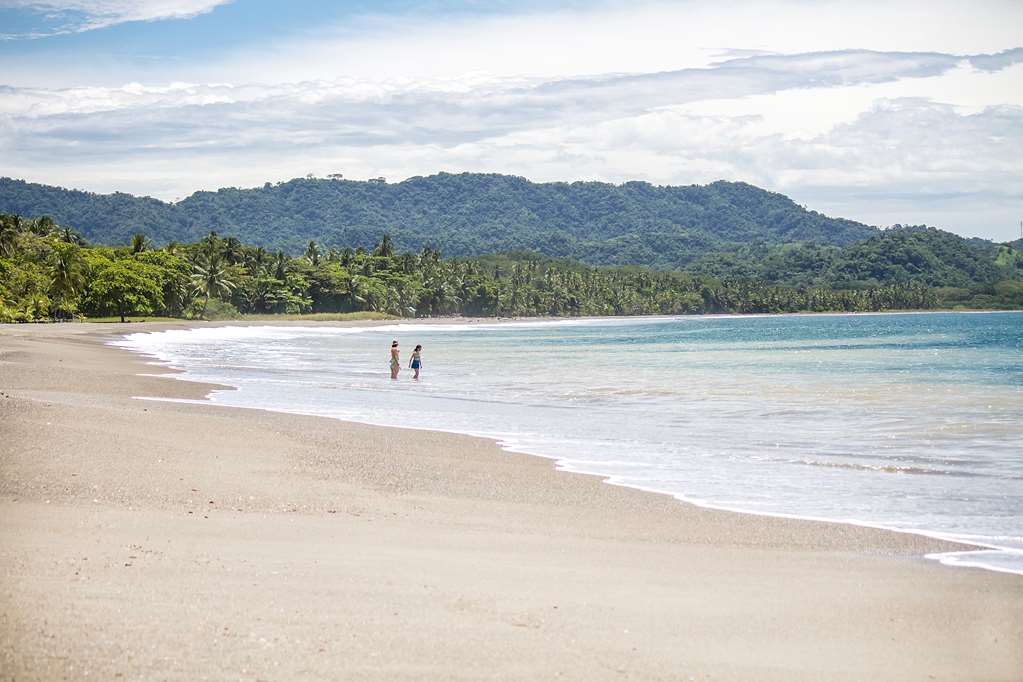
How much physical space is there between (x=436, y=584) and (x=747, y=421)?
47.4 ft

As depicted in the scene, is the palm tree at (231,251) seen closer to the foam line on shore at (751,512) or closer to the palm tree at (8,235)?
A: the palm tree at (8,235)

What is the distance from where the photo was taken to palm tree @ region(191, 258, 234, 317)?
368ft

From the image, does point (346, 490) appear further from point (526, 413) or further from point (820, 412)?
point (820, 412)

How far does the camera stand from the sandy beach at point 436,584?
499cm

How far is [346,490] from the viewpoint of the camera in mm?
10188

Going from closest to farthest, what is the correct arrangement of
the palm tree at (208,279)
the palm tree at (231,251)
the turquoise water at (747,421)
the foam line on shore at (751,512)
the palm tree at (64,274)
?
the foam line on shore at (751,512), the turquoise water at (747,421), the palm tree at (64,274), the palm tree at (208,279), the palm tree at (231,251)

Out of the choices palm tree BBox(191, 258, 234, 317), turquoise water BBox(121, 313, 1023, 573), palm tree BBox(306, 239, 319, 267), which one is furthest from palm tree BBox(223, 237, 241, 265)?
turquoise water BBox(121, 313, 1023, 573)

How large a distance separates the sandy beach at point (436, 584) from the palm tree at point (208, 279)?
10558 centimetres

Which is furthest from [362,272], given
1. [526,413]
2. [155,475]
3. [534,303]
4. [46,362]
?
[155,475]

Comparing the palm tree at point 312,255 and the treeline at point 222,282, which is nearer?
the treeline at point 222,282

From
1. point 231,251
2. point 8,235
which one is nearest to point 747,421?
point 8,235

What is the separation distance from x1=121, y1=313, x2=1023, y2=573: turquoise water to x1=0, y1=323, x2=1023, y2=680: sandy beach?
1409 millimetres

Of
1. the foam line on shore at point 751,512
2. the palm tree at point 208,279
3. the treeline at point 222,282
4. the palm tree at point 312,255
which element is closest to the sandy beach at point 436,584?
the foam line on shore at point 751,512

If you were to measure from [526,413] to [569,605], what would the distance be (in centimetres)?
1497
